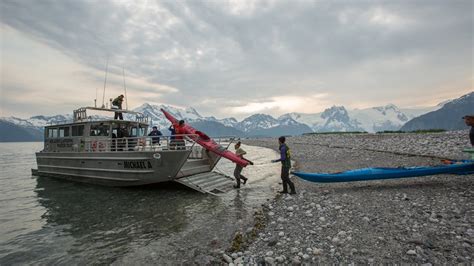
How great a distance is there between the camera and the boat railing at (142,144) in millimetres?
13625

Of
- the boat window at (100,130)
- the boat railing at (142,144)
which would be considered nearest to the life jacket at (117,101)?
the boat window at (100,130)

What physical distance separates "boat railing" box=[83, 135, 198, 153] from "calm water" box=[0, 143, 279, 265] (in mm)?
2622

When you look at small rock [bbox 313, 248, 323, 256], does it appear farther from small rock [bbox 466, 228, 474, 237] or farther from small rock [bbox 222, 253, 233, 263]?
small rock [bbox 466, 228, 474, 237]

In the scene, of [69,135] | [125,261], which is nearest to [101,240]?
[125,261]

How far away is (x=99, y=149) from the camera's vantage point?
1642 cm

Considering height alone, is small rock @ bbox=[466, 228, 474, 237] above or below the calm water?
above

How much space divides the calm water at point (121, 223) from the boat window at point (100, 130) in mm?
3887

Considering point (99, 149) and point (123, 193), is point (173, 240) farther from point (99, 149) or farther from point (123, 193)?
point (99, 149)

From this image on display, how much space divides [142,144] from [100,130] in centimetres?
532

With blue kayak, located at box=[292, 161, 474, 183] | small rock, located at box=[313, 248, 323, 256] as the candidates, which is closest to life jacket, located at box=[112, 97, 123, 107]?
blue kayak, located at box=[292, 161, 474, 183]

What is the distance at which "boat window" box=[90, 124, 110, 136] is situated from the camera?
1750 cm

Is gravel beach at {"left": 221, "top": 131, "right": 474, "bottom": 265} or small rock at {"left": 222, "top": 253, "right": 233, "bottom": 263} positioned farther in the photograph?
small rock at {"left": 222, "top": 253, "right": 233, "bottom": 263}

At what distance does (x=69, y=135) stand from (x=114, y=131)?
3873mm

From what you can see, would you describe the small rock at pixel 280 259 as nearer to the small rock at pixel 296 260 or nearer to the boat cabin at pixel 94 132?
the small rock at pixel 296 260
